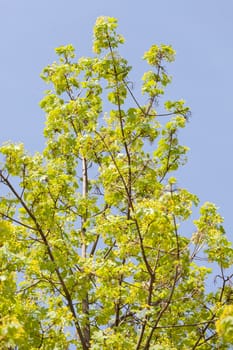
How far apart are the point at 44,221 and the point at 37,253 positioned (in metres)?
0.58

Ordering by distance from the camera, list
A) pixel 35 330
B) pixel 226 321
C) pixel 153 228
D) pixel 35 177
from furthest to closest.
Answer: pixel 35 177 < pixel 35 330 < pixel 153 228 < pixel 226 321

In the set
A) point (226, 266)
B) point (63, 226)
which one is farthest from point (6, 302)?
point (226, 266)

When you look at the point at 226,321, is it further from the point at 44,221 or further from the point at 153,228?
the point at 44,221

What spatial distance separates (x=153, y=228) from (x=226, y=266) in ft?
8.57

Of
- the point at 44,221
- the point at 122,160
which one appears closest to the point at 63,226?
the point at 44,221

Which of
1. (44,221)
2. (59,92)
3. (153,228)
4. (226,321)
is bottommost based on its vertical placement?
(226,321)

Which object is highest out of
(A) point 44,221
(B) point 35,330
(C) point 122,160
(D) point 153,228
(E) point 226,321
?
(C) point 122,160

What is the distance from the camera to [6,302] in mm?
8664

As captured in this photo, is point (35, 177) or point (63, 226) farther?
point (63, 226)

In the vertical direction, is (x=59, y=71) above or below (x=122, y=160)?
above

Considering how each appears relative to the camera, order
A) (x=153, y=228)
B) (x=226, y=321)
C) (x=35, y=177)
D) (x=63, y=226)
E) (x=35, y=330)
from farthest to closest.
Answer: (x=63, y=226), (x=35, y=177), (x=35, y=330), (x=153, y=228), (x=226, y=321)

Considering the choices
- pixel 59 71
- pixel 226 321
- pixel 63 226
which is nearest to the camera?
pixel 226 321

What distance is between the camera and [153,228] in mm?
8227

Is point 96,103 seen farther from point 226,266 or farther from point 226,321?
point 226,321
